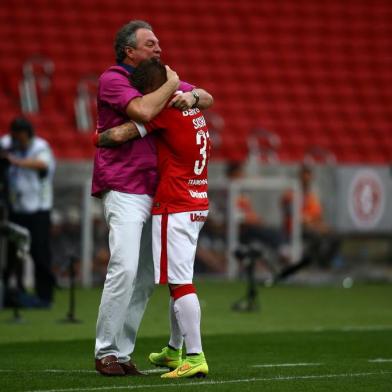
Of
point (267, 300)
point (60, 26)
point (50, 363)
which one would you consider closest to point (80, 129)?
point (60, 26)

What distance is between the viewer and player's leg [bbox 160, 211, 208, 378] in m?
7.01

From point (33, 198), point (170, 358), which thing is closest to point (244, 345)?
point (170, 358)

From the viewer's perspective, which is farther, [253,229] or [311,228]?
[311,228]

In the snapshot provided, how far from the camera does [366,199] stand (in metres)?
18.6

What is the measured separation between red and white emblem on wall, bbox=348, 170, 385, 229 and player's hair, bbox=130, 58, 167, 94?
11.5m

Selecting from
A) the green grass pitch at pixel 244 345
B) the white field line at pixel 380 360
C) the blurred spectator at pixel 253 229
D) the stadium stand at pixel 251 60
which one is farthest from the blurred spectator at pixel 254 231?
the white field line at pixel 380 360

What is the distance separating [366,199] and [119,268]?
1178 centimetres

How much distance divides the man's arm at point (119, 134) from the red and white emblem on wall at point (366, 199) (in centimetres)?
1153

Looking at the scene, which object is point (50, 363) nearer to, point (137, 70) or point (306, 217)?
point (137, 70)

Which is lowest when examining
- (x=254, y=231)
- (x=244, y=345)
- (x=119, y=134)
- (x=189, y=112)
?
(x=244, y=345)

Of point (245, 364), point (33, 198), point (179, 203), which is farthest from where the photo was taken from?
point (33, 198)

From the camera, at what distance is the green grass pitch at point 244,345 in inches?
273

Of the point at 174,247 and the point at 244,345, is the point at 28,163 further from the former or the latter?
the point at 174,247

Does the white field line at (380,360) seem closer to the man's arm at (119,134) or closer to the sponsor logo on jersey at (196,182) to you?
the sponsor logo on jersey at (196,182)
